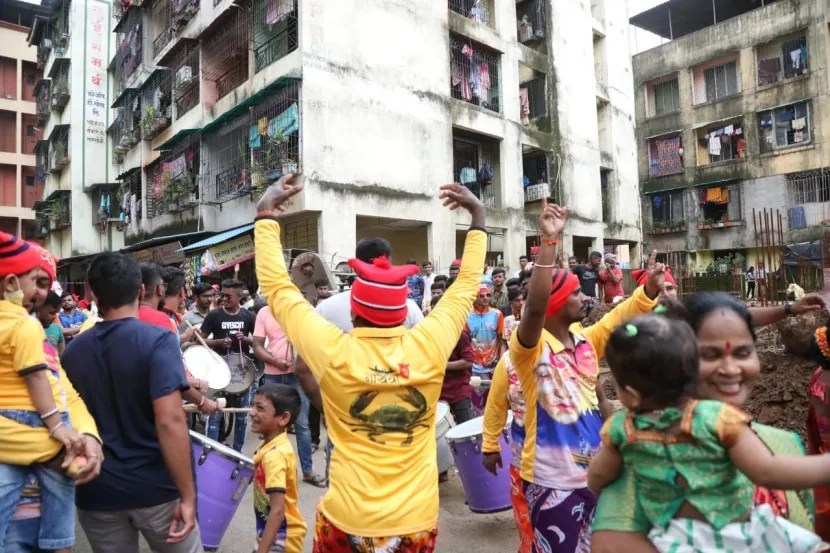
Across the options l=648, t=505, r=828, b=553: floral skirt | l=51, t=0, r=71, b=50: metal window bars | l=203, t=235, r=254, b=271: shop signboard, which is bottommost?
l=648, t=505, r=828, b=553: floral skirt

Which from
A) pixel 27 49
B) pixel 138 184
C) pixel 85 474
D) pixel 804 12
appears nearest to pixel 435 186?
pixel 138 184

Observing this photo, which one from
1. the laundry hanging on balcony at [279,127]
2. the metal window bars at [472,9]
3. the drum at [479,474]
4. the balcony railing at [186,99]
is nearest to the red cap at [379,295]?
the drum at [479,474]

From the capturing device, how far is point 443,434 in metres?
4.92

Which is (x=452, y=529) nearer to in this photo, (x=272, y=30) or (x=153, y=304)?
(x=153, y=304)

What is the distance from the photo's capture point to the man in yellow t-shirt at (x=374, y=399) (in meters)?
2.17

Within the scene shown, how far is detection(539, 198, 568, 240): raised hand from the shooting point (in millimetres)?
2694

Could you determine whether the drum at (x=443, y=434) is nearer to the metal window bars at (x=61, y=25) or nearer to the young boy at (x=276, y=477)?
the young boy at (x=276, y=477)

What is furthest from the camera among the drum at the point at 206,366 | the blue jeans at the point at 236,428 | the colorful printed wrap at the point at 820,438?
the blue jeans at the point at 236,428

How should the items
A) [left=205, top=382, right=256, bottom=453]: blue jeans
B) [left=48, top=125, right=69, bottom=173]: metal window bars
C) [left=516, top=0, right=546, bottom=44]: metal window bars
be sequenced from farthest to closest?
1. [left=48, top=125, right=69, bottom=173]: metal window bars
2. [left=516, top=0, right=546, bottom=44]: metal window bars
3. [left=205, top=382, right=256, bottom=453]: blue jeans

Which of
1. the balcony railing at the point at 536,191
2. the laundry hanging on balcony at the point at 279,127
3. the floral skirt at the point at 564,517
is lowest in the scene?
the floral skirt at the point at 564,517

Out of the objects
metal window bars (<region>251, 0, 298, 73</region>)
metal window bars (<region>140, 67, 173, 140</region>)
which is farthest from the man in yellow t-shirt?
metal window bars (<region>140, 67, 173, 140</region>)

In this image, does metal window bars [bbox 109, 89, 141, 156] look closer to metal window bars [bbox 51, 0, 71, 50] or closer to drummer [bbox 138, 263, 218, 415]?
metal window bars [bbox 51, 0, 71, 50]

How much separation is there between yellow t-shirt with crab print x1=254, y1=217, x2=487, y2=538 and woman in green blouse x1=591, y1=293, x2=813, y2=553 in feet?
2.35

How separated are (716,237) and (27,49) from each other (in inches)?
1602
